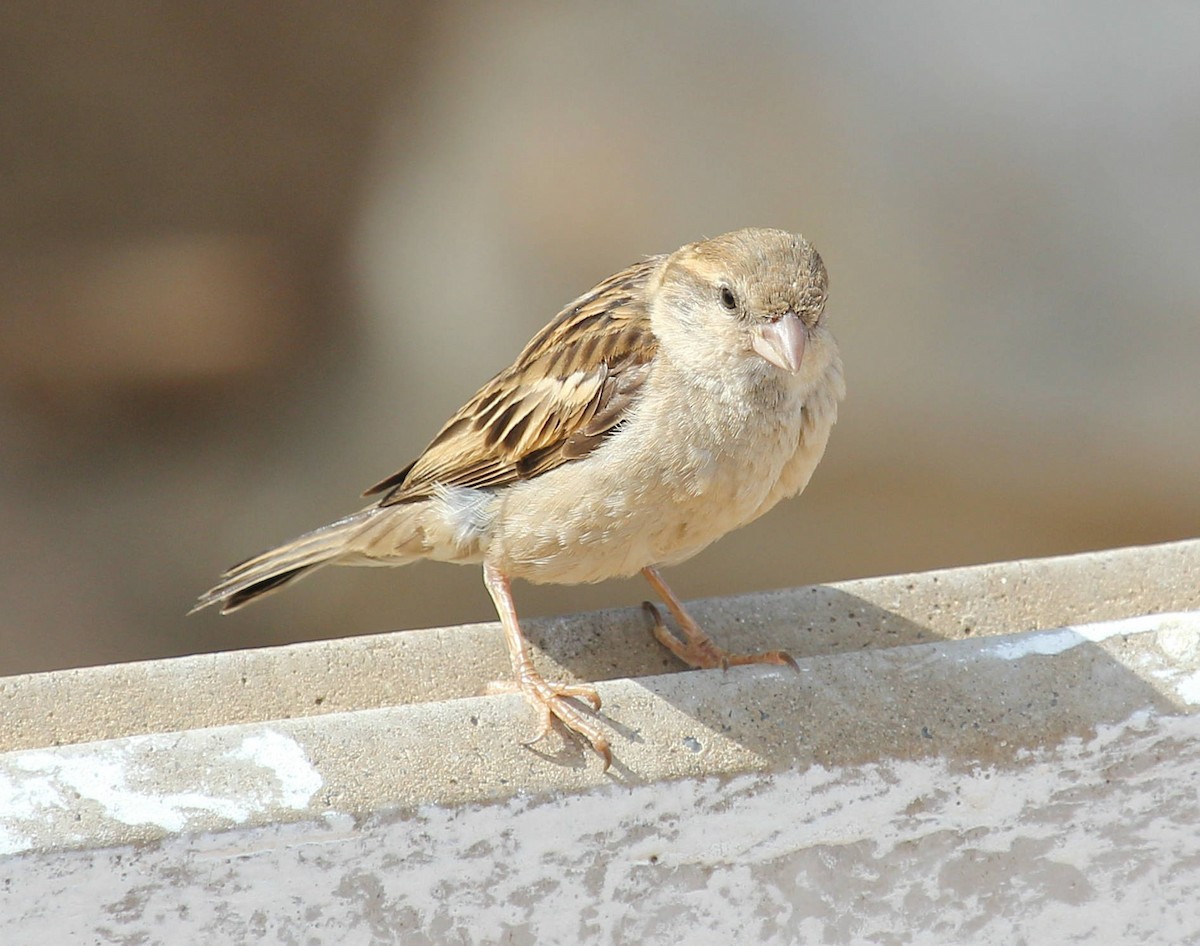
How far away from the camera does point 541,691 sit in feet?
7.45

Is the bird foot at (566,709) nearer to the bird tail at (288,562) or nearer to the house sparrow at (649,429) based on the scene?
the house sparrow at (649,429)

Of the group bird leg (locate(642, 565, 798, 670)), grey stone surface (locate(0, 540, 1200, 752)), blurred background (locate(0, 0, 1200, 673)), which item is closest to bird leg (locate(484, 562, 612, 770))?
grey stone surface (locate(0, 540, 1200, 752))

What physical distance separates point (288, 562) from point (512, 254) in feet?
10.8

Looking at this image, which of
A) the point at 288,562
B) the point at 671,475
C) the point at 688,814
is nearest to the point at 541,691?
the point at 688,814

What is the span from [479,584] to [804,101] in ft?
8.36

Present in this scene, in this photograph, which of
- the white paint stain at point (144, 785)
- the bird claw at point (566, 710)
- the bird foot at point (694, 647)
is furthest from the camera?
the bird foot at point (694, 647)

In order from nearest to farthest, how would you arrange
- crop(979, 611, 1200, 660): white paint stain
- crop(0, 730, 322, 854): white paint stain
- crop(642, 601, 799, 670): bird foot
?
crop(0, 730, 322, 854): white paint stain → crop(979, 611, 1200, 660): white paint stain → crop(642, 601, 799, 670): bird foot

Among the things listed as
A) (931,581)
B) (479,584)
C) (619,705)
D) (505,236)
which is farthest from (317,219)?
(619,705)

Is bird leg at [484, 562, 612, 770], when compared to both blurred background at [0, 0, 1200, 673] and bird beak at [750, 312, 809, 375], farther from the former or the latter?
blurred background at [0, 0, 1200, 673]

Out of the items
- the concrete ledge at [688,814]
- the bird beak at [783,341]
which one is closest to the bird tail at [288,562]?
the concrete ledge at [688,814]

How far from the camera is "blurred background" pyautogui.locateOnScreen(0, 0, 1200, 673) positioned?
5633mm

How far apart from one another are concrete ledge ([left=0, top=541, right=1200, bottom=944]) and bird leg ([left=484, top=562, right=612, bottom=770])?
0.03 meters

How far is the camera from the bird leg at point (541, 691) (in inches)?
80.7

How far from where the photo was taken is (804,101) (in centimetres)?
570
